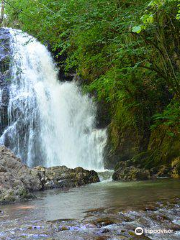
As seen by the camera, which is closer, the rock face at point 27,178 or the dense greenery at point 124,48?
the rock face at point 27,178

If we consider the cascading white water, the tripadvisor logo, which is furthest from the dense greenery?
the tripadvisor logo

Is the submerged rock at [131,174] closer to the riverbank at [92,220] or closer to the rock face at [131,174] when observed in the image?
the rock face at [131,174]

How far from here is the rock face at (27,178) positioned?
253 inches

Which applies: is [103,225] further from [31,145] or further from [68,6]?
[31,145]

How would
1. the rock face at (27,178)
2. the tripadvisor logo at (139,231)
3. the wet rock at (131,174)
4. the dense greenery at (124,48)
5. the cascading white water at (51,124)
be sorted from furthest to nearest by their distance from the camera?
the cascading white water at (51,124)
the wet rock at (131,174)
the dense greenery at (124,48)
the rock face at (27,178)
the tripadvisor logo at (139,231)

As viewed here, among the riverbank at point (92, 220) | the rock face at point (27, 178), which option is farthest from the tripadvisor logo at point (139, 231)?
the rock face at point (27, 178)

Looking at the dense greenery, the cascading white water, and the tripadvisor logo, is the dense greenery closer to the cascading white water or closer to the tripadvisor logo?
the cascading white water

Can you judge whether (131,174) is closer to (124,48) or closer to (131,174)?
(131,174)

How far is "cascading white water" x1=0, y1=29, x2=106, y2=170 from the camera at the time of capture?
47.4ft

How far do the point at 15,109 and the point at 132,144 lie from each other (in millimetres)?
6890

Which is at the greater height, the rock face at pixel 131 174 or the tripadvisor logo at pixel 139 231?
the tripadvisor logo at pixel 139 231

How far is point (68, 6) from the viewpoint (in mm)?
7785

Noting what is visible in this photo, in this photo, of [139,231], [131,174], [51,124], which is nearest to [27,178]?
[131,174]

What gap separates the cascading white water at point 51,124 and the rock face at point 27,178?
4.22m
